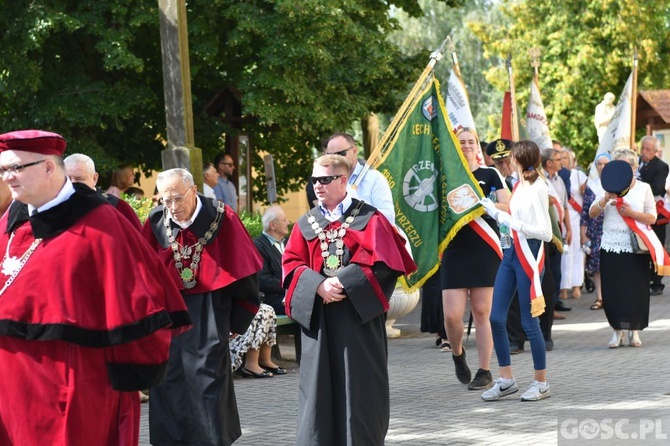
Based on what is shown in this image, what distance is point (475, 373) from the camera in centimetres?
1102

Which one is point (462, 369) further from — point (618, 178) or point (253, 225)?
point (253, 225)

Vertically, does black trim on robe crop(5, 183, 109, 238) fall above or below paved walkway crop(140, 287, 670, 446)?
above

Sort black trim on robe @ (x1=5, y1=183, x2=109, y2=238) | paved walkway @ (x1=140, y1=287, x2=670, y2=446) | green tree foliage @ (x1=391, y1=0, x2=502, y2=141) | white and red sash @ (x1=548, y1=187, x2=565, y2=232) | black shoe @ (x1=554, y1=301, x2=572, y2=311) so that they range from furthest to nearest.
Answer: green tree foliage @ (x1=391, y1=0, x2=502, y2=141) < black shoe @ (x1=554, y1=301, x2=572, y2=311) < white and red sash @ (x1=548, y1=187, x2=565, y2=232) < paved walkway @ (x1=140, y1=287, x2=670, y2=446) < black trim on robe @ (x1=5, y1=183, x2=109, y2=238)

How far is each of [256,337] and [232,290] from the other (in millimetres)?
3509

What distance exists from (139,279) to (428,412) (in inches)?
174

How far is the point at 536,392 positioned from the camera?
31.3 ft

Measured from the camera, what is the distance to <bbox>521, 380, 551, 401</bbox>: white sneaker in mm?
9523

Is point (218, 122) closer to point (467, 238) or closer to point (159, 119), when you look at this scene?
point (159, 119)

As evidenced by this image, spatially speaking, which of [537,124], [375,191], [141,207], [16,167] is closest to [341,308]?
[375,191]

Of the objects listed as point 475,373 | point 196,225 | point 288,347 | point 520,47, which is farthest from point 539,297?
point 520,47

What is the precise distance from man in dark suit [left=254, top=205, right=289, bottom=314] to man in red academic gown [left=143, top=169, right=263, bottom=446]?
12.7 feet

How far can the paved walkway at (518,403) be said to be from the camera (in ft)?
27.2

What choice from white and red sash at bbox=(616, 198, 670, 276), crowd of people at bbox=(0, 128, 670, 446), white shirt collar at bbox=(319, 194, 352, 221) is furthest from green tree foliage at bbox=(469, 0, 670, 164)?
white shirt collar at bbox=(319, 194, 352, 221)

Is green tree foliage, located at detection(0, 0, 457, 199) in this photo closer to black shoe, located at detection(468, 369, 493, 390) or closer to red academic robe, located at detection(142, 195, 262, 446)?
black shoe, located at detection(468, 369, 493, 390)
